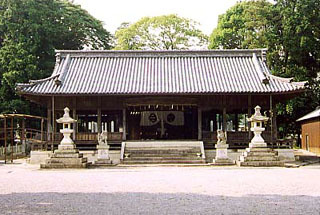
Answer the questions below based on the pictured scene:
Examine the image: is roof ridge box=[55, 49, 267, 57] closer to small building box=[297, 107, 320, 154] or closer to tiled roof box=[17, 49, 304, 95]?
tiled roof box=[17, 49, 304, 95]

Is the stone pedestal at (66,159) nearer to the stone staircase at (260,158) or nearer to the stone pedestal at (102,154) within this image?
the stone pedestal at (102,154)

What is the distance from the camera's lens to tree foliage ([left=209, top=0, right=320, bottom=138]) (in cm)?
2936

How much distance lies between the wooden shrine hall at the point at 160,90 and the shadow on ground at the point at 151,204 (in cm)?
1230

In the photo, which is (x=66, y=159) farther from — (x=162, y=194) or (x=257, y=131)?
(x=162, y=194)

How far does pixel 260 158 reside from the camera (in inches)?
739

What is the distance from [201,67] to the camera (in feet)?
84.4

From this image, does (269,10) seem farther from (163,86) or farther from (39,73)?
(39,73)

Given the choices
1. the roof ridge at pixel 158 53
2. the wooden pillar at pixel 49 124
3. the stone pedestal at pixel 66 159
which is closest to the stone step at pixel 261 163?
the stone pedestal at pixel 66 159

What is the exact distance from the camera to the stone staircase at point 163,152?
2075 centimetres

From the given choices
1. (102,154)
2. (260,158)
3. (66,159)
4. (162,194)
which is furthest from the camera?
(102,154)

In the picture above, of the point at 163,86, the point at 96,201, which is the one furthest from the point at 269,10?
the point at 96,201

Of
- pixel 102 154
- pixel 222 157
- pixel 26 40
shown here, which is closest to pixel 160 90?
pixel 102 154

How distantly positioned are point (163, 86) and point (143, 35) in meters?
25.3

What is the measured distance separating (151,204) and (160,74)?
53.3 feet
